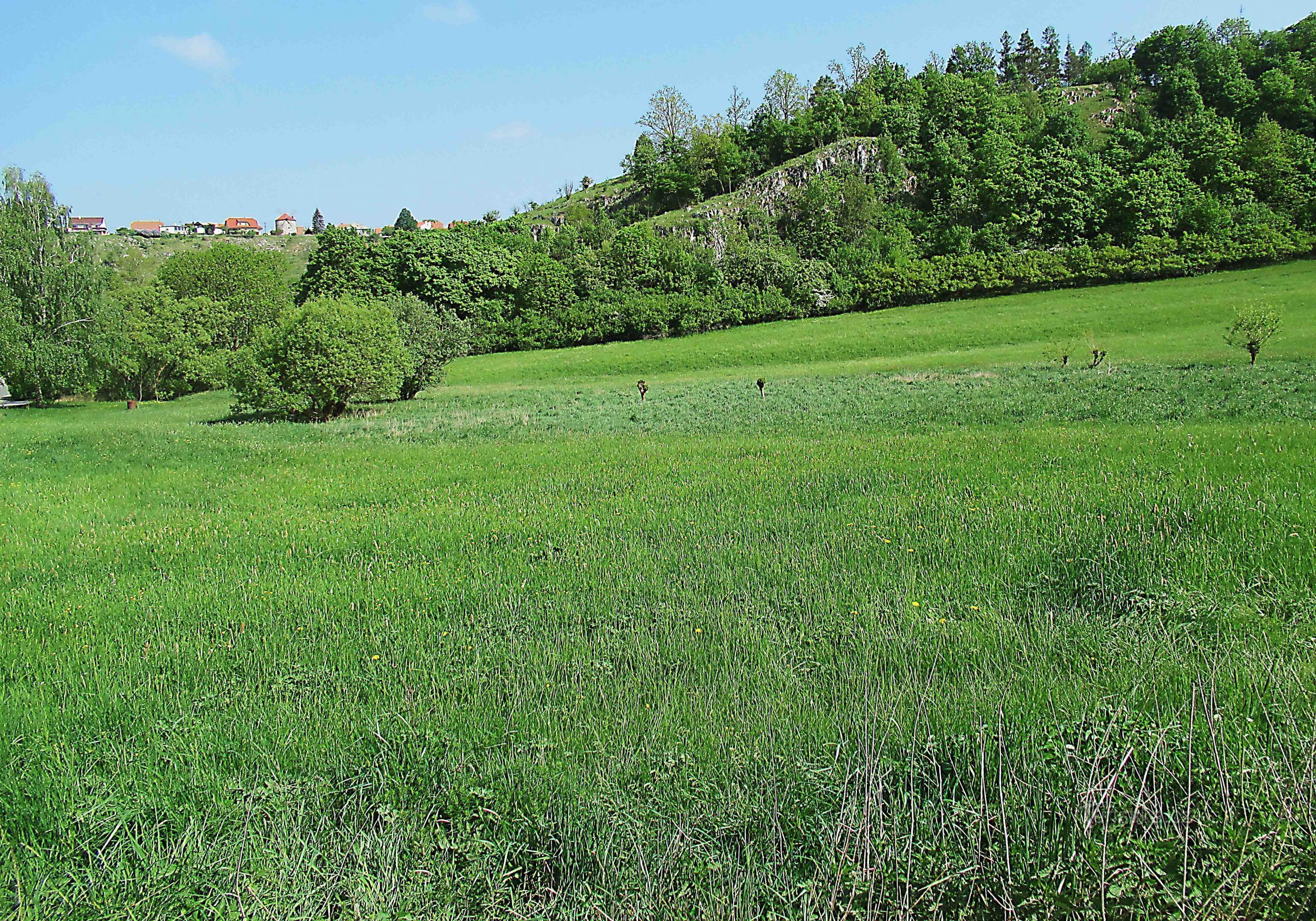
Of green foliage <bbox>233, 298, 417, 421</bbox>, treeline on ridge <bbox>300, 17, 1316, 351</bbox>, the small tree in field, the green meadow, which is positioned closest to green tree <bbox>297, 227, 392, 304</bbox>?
treeline on ridge <bbox>300, 17, 1316, 351</bbox>

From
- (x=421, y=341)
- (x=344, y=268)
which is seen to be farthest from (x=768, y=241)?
(x=421, y=341)

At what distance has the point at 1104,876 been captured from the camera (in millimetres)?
2928

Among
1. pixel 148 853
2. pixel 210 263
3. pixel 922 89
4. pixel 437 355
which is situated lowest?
pixel 148 853

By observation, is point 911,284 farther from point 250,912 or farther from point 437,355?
point 250,912

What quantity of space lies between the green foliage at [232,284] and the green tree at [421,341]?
Answer: 3052 cm

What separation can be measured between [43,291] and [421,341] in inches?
945

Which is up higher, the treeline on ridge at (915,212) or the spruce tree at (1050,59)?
the spruce tree at (1050,59)

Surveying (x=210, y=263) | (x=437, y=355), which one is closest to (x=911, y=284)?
(x=437, y=355)

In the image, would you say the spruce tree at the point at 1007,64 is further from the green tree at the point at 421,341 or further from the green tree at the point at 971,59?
the green tree at the point at 421,341

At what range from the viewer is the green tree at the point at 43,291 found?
4400 centimetres

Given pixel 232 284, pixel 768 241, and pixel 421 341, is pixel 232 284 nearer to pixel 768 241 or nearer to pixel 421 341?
pixel 421 341

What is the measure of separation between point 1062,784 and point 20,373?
197 ft

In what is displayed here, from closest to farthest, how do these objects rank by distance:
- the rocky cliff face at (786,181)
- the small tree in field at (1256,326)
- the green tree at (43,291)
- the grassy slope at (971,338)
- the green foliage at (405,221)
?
the small tree in field at (1256,326) → the green tree at (43,291) → the grassy slope at (971,338) → the rocky cliff face at (786,181) → the green foliage at (405,221)

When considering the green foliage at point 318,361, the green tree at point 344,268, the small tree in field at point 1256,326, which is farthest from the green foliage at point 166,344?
the small tree in field at point 1256,326
